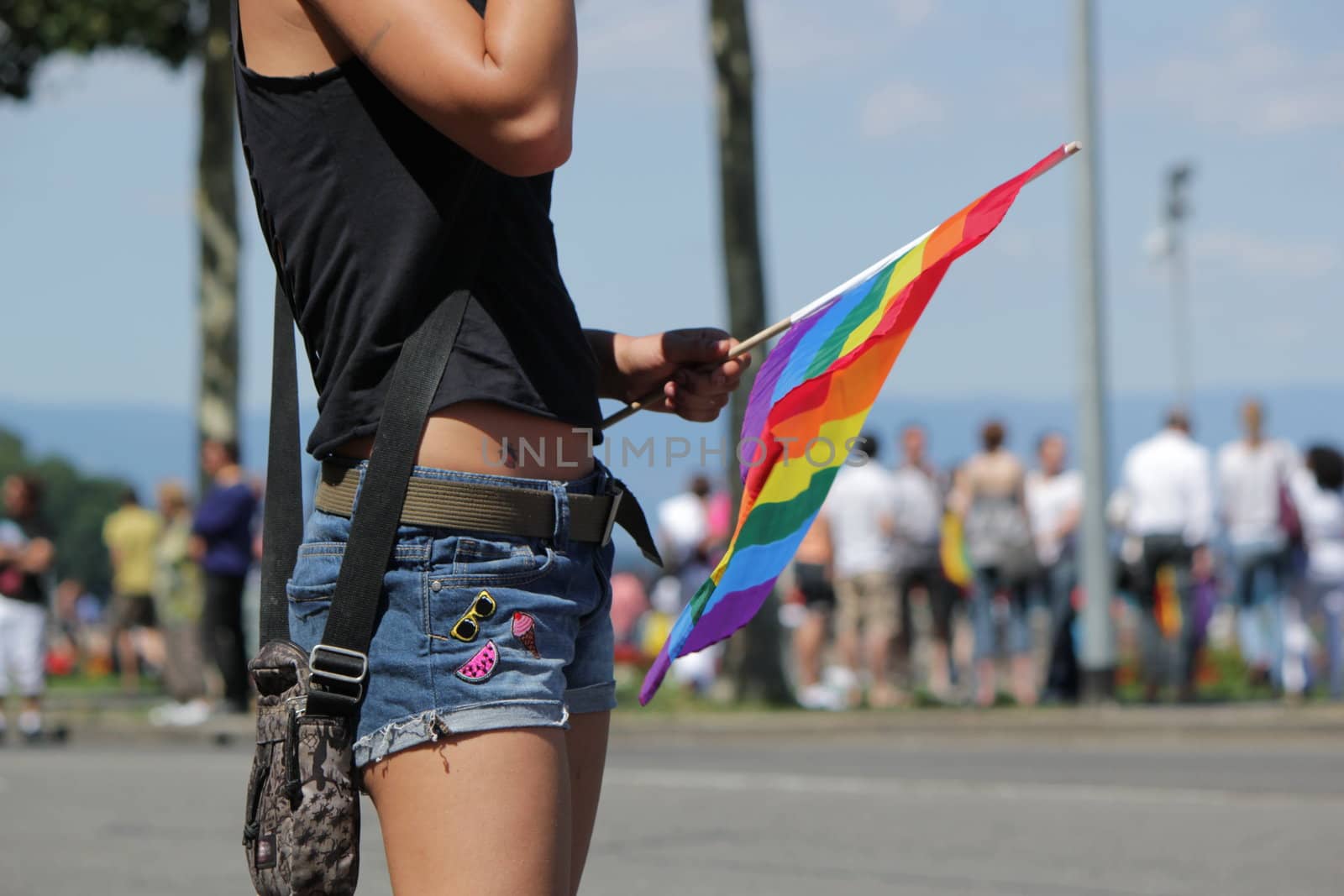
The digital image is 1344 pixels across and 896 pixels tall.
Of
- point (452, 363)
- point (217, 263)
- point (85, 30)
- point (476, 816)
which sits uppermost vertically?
point (85, 30)

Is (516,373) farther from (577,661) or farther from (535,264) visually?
(577,661)

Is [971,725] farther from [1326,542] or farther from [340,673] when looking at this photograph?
[340,673]

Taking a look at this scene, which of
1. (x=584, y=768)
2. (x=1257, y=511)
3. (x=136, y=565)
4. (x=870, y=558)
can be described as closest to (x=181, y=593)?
(x=136, y=565)

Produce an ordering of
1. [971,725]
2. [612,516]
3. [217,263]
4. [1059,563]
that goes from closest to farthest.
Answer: [612,516] < [971,725] < [1059,563] < [217,263]

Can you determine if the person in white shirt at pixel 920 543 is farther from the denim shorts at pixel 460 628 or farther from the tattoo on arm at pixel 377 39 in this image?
the tattoo on arm at pixel 377 39

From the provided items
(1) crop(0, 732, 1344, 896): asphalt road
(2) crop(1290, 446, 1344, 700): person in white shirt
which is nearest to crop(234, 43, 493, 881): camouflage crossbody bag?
(1) crop(0, 732, 1344, 896): asphalt road

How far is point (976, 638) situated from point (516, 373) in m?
11.5

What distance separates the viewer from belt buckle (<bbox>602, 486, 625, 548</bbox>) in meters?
2.24

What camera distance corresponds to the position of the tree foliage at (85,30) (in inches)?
628

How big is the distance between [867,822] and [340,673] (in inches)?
229

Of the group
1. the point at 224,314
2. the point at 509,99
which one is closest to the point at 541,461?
the point at 509,99

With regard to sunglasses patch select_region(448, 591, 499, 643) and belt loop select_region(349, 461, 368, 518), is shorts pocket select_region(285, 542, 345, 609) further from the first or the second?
sunglasses patch select_region(448, 591, 499, 643)

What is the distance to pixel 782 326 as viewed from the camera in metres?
2.56

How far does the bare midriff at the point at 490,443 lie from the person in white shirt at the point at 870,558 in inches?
433
